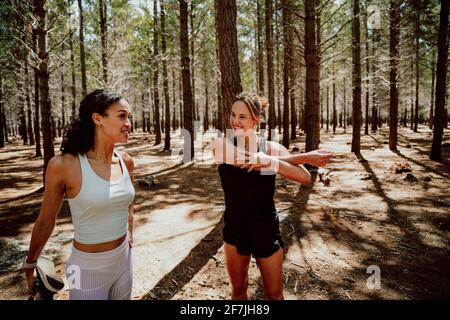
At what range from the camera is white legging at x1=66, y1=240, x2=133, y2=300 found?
6.09 ft

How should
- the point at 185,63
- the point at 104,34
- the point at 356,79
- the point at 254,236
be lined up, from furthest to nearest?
the point at 104,34, the point at 356,79, the point at 185,63, the point at 254,236

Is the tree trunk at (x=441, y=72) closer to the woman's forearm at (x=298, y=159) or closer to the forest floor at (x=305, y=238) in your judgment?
the forest floor at (x=305, y=238)

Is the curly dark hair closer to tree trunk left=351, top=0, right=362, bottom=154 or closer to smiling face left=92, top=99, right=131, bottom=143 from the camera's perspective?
smiling face left=92, top=99, right=131, bottom=143

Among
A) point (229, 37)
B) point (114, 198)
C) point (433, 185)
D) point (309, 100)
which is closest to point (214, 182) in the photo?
point (309, 100)

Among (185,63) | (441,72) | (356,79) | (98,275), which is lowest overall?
(98,275)

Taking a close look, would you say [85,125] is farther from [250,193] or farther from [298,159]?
[298,159]

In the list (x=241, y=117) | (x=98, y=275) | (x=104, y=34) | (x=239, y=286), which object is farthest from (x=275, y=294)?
(x=104, y=34)

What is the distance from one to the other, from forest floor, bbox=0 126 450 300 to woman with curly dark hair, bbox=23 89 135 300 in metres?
1.83

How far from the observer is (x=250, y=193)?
7.73 ft

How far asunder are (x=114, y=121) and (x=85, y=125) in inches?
7.9

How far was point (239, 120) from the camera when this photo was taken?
2.45 metres

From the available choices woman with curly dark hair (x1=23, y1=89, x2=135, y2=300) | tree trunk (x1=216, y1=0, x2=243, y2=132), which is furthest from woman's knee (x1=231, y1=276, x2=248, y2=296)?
tree trunk (x1=216, y1=0, x2=243, y2=132)
